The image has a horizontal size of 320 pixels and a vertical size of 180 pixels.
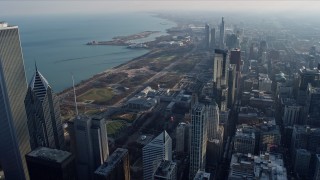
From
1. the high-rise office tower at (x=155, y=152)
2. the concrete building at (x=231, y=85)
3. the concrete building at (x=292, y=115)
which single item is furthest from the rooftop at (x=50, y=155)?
the concrete building at (x=292, y=115)

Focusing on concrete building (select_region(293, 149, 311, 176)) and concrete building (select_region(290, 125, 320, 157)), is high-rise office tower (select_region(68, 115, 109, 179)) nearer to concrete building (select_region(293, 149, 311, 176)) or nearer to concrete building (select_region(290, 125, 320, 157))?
concrete building (select_region(293, 149, 311, 176))

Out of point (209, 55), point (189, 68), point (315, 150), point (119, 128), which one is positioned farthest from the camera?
point (209, 55)

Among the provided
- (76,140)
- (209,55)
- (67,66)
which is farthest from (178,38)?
(76,140)

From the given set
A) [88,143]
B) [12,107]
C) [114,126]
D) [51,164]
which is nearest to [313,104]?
[114,126]

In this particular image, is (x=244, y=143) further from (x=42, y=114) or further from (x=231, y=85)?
(x=42, y=114)

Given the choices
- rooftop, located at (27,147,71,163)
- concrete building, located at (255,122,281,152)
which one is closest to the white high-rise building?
concrete building, located at (255,122,281,152)

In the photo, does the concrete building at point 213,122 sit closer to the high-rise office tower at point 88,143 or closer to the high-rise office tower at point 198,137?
the high-rise office tower at point 198,137

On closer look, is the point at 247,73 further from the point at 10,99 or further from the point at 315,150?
the point at 10,99
